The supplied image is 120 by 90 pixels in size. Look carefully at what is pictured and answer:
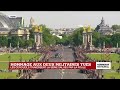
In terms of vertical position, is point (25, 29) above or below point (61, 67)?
above

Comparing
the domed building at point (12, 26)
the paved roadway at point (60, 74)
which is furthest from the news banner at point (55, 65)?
the domed building at point (12, 26)

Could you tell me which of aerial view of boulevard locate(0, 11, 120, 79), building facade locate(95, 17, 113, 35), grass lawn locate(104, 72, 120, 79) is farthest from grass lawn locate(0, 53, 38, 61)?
grass lawn locate(104, 72, 120, 79)

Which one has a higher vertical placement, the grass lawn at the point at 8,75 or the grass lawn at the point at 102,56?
the grass lawn at the point at 102,56

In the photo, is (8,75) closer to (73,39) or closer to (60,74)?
(60,74)

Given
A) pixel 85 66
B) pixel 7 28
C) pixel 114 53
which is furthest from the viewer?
pixel 7 28

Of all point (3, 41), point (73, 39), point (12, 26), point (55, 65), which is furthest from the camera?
point (73, 39)

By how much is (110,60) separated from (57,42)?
6.24 ft

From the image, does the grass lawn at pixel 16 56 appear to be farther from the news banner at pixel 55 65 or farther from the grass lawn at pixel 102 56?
the grass lawn at pixel 102 56

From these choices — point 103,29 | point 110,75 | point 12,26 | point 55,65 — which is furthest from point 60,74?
point 12,26
